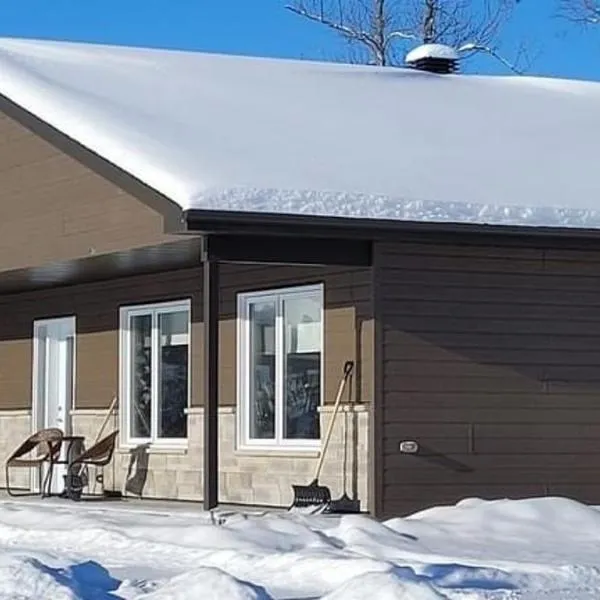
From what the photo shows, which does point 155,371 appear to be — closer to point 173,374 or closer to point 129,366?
point 173,374

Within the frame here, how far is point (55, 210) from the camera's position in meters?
16.3

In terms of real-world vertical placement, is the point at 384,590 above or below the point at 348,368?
below

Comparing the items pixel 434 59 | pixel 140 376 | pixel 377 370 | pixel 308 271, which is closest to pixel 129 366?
pixel 140 376

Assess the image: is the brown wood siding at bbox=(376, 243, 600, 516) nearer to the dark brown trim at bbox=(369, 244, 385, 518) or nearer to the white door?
the dark brown trim at bbox=(369, 244, 385, 518)

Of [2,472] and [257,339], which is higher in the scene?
[257,339]

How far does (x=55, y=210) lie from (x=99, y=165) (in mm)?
1568

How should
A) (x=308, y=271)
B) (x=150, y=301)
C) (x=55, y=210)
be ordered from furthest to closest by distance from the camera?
(x=150, y=301) → (x=55, y=210) → (x=308, y=271)

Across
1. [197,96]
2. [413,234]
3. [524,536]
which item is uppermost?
[197,96]

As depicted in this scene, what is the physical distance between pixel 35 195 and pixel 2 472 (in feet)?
16.0

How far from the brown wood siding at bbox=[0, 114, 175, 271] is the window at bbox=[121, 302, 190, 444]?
172 centimetres

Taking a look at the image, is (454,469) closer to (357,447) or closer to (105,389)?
(357,447)

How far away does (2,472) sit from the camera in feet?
66.5

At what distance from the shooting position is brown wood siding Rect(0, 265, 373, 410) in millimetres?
15195

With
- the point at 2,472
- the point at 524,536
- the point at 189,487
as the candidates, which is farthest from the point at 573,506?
the point at 2,472
